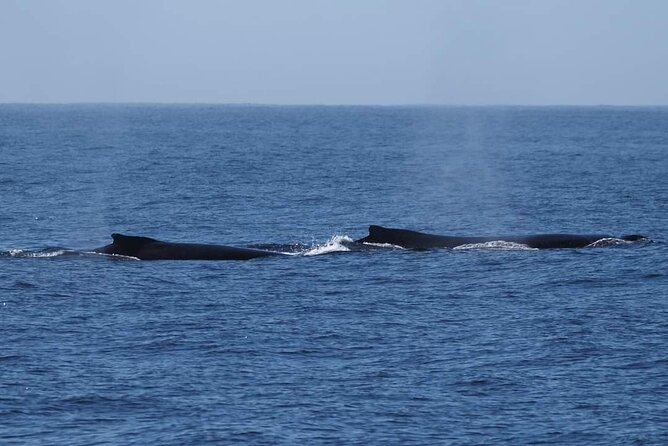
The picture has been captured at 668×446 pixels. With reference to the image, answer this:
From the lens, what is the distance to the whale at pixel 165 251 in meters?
32.5

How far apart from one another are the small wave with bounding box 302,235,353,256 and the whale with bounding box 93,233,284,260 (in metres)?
1.21

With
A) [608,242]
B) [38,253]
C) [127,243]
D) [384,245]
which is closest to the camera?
[127,243]

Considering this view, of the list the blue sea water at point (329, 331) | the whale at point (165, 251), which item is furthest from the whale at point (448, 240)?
the whale at point (165, 251)

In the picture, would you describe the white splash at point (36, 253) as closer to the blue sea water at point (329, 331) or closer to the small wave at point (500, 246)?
the blue sea water at point (329, 331)

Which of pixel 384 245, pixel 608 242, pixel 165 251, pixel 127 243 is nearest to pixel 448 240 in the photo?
pixel 384 245

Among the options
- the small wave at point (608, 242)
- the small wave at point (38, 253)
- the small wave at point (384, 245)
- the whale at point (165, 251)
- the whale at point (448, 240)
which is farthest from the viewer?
the small wave at point (608, 242)

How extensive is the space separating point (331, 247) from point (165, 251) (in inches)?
178

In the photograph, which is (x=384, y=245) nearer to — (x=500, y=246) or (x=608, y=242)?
(x=500, y=246)

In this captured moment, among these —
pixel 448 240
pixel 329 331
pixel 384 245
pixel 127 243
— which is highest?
pixel 127 243

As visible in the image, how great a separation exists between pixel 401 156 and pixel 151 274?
216 ft

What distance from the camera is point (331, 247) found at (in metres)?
34.9

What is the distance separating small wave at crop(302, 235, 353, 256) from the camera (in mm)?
33966

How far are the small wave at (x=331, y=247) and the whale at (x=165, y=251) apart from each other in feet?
3.97

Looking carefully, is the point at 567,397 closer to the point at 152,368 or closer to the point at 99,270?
the point at 152,368
